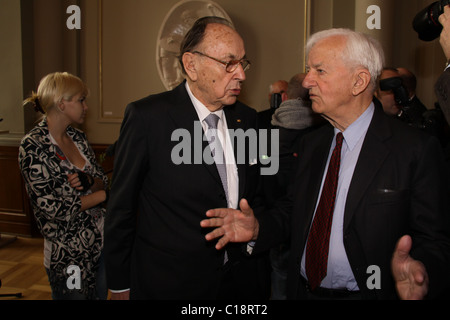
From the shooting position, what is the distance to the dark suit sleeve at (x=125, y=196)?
1.50m

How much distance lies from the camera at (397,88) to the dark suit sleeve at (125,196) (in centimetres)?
149

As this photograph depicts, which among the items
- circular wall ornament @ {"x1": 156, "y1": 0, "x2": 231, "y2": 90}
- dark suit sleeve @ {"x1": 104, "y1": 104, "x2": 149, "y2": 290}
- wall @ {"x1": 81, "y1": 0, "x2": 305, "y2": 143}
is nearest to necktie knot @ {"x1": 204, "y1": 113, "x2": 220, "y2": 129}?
dark suit sleeve @ {"x1": 104, "y1": 104, "x2": 149, "y2": 290}

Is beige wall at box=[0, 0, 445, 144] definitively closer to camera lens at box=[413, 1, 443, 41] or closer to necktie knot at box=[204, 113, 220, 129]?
camera lens at box=[413, 1, 443, 41]

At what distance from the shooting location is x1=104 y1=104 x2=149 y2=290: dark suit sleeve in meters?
1.50

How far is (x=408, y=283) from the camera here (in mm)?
1097

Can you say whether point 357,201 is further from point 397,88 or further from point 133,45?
point 133,45

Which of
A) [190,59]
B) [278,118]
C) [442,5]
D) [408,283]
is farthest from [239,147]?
[442,5]

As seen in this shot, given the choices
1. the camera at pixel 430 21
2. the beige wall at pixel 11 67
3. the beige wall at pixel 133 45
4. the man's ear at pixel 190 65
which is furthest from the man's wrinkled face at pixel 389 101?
the beige wall at pixel 11 67

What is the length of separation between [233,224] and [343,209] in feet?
1.37

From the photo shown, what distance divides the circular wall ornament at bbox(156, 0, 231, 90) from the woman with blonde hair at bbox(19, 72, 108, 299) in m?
2.81

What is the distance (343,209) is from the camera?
1.38 metres

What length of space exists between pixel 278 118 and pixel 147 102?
954 millimetres

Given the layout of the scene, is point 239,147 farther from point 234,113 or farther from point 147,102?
point 147,102

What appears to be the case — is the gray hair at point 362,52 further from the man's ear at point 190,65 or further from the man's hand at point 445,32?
the man's ear at point 190,65
